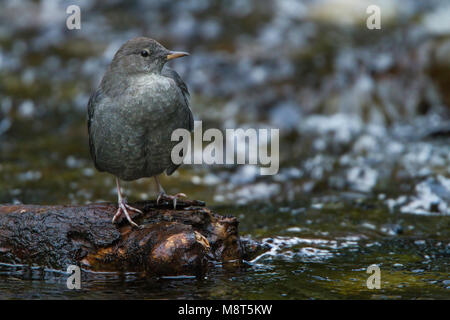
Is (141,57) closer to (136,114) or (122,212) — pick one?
(136,114)

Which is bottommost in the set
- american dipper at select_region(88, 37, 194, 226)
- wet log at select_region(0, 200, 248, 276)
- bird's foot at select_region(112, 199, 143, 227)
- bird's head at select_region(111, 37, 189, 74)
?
wet log at select_region(0, 200, 248, 276)

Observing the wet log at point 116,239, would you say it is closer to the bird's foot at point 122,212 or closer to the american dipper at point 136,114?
Answer: the bird's foot at point 122,212

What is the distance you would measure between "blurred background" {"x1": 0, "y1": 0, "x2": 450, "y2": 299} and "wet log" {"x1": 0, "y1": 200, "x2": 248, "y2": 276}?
0.65 feet

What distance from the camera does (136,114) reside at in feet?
14.0

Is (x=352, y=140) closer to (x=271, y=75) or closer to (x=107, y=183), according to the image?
(x=271, y=75)

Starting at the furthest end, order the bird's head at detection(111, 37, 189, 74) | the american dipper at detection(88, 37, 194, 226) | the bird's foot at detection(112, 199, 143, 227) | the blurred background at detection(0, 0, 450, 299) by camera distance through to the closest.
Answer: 1. the blurred background at detection(0, 0, 450, 299)
2. the bird's head at detection(111, 37, 189, 74)
3. the american dipper at detection(88, 37, 194, 226)
4. the bird's foot at detection(112, 199, 143, 227)

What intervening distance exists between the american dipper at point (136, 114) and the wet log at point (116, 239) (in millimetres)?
150

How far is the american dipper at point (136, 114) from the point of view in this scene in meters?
4.29

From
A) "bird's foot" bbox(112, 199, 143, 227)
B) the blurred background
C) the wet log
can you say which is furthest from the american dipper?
the blurred background

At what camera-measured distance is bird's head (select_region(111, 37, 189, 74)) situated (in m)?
4.48

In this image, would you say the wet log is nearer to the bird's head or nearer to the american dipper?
the american dipper

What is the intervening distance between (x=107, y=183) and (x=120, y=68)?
304cm

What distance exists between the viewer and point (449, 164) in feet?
23.6
